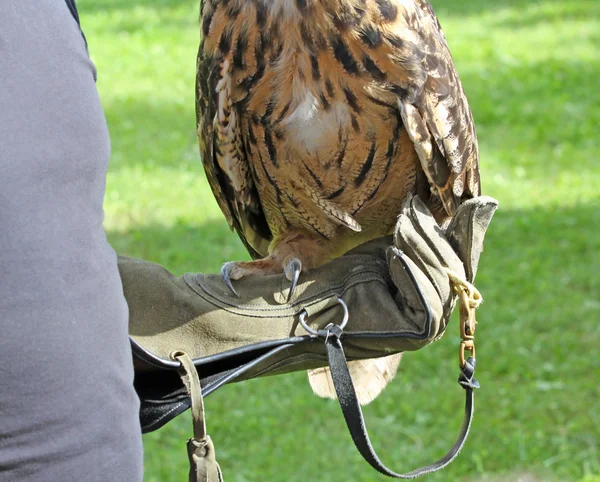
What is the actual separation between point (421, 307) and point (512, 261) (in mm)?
4507

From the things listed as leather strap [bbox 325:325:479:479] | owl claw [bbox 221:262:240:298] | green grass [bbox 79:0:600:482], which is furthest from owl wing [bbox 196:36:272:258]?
green grass [bbox 79:0:600:482]

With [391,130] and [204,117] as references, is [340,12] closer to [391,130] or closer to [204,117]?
[391,130]

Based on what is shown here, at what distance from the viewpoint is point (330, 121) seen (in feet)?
9.29

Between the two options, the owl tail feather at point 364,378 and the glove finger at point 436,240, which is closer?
the glove finger at point 436,240

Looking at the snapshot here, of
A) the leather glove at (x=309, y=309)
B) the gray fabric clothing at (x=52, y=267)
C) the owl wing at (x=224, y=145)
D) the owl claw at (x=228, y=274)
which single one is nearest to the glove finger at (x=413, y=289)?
the leather glove at (x=309, y=309)

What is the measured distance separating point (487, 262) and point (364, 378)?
3.80m

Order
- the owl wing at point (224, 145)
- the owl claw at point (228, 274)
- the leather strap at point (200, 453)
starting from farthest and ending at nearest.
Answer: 1. the owl wing at point (224, 145)
2. the owl claw at point (228, 274)
3. the leather strap at point (200, 453)

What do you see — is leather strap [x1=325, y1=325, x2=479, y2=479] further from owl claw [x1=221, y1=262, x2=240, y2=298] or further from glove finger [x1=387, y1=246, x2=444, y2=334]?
owl claw [x1=221, y1=262, x2=240, y2=298]

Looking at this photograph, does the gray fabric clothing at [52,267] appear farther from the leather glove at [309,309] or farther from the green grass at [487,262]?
the green grass at [487,262]

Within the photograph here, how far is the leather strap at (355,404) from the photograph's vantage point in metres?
2.10

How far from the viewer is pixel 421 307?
7.77ft

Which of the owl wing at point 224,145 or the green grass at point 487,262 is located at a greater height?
the owl wing at point 224,145

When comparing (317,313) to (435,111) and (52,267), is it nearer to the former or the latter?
(435,111)

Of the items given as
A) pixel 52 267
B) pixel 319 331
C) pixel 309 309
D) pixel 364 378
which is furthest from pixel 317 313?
pixel 52 267
